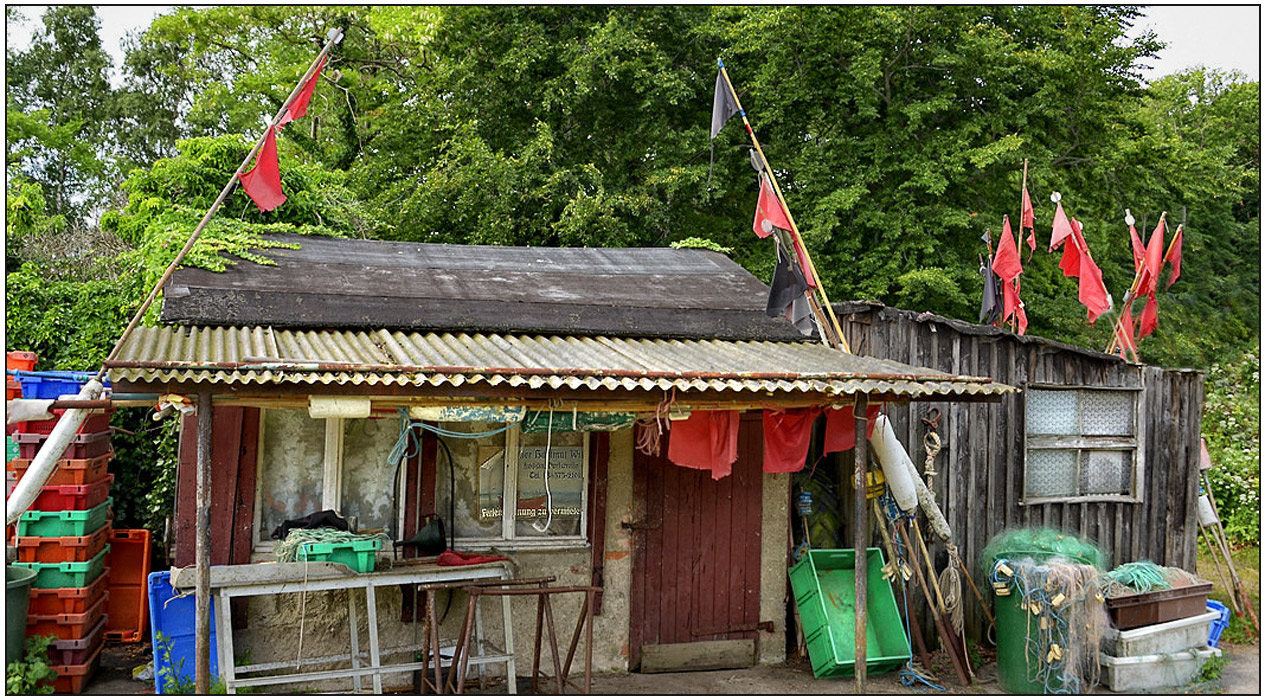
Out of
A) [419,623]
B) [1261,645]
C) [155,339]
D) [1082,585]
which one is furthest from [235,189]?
[1261,645]

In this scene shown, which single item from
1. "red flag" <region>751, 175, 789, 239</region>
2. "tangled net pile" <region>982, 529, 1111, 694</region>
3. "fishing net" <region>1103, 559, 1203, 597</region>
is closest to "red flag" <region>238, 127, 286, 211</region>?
"red flag" <region>751, 175, 789, 239</region>

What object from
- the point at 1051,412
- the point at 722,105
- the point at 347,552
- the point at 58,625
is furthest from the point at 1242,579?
the point at 58,625

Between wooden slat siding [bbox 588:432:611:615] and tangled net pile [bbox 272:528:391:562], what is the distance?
74.7 inches

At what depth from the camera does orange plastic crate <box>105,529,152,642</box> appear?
8.94 metres

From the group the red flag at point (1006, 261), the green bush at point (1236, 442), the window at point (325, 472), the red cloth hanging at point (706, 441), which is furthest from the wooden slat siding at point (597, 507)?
the green bush at point (1236, 442)

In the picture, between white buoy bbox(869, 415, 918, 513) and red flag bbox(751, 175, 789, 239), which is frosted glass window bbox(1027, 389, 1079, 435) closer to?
white buoy bbox(869, 415, 918, 513)

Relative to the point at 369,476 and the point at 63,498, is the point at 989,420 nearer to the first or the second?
the point at 369,476

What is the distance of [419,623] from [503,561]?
942mm

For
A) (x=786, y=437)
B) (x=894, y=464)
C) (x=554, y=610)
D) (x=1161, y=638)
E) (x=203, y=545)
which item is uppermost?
(x=786, y=437)

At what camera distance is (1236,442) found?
16.5 m

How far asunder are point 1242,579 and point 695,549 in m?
8.24

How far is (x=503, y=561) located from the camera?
24.6 feet

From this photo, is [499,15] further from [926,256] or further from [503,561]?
[503,561]

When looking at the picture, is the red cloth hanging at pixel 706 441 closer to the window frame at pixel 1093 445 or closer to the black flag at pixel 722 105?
the black flag at pixel 722 105
